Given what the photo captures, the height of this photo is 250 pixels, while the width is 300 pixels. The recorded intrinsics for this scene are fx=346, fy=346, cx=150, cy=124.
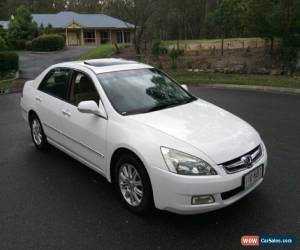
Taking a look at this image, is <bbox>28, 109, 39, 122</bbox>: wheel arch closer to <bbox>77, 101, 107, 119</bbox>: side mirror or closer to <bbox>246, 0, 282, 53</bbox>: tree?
<bbox>77, 101, 107, 119</bbox>: side mirror

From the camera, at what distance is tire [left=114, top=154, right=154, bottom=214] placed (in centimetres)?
362

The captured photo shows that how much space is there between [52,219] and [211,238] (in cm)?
174

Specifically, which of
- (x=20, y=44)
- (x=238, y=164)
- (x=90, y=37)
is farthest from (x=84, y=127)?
(x=90, y=37)

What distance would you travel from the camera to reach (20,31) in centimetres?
3884

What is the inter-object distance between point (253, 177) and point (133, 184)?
1288 mm

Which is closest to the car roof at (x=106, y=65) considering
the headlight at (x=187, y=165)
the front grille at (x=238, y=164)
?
→ the headlight at (x=187, y=165)

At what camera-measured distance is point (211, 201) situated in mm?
3371

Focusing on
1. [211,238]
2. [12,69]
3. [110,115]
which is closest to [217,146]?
[211,238]

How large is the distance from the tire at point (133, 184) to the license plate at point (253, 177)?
98 cm

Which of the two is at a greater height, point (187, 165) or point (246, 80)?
point (187, 165)

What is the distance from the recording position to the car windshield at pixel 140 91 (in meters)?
4.32

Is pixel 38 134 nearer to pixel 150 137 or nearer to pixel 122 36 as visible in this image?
pixel 150 137

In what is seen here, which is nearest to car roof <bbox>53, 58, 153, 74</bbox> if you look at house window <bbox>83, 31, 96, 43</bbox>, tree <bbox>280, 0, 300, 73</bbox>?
tree <bbox>280, 0, 300, 73</bbox>

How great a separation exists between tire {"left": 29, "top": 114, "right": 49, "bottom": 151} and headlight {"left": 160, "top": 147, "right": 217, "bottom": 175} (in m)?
3.06
